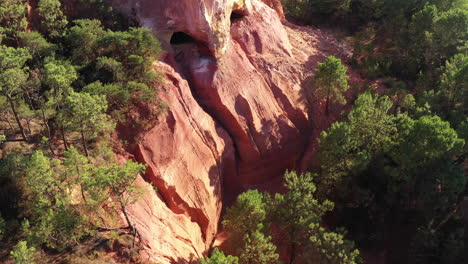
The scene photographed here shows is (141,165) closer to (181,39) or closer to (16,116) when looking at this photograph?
(16,116)

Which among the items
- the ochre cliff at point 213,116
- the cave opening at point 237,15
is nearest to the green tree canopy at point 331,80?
the ochre cliff at point 213,116

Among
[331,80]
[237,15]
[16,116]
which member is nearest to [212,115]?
[331,80]

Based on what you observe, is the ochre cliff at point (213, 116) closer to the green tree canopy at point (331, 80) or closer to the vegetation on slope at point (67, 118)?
the vegetation on slope at point (67, 118)

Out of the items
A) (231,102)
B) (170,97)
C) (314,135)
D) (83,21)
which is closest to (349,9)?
(314,135)

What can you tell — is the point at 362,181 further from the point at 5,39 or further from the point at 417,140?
the point at 5,39

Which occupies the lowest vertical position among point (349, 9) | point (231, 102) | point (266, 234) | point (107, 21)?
point (266, 234)

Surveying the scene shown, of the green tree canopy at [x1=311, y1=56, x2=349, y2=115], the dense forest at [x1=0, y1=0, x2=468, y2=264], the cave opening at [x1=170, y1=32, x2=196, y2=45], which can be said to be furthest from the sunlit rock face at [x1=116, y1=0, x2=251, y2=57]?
the green tree canopy at [x1=311, y1=56, x2=349, y2=115]
